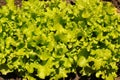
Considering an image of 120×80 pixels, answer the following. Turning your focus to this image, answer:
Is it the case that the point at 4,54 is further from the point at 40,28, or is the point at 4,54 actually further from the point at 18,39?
the point at 40,28

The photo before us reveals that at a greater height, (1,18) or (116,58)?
(1,18)

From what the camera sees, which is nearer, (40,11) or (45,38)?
(45,38)

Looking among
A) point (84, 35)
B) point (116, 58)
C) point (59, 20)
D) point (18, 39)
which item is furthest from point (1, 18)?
point (116, 58)

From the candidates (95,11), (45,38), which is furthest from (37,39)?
(95,11)

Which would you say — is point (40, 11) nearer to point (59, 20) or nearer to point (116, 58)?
point (59, 20)

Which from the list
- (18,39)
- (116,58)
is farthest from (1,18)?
(116,58)

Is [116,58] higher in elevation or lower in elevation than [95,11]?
lower

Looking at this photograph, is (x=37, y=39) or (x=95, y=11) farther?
(x=95, y=11)

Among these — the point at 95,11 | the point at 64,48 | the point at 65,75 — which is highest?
the point at 95,11
